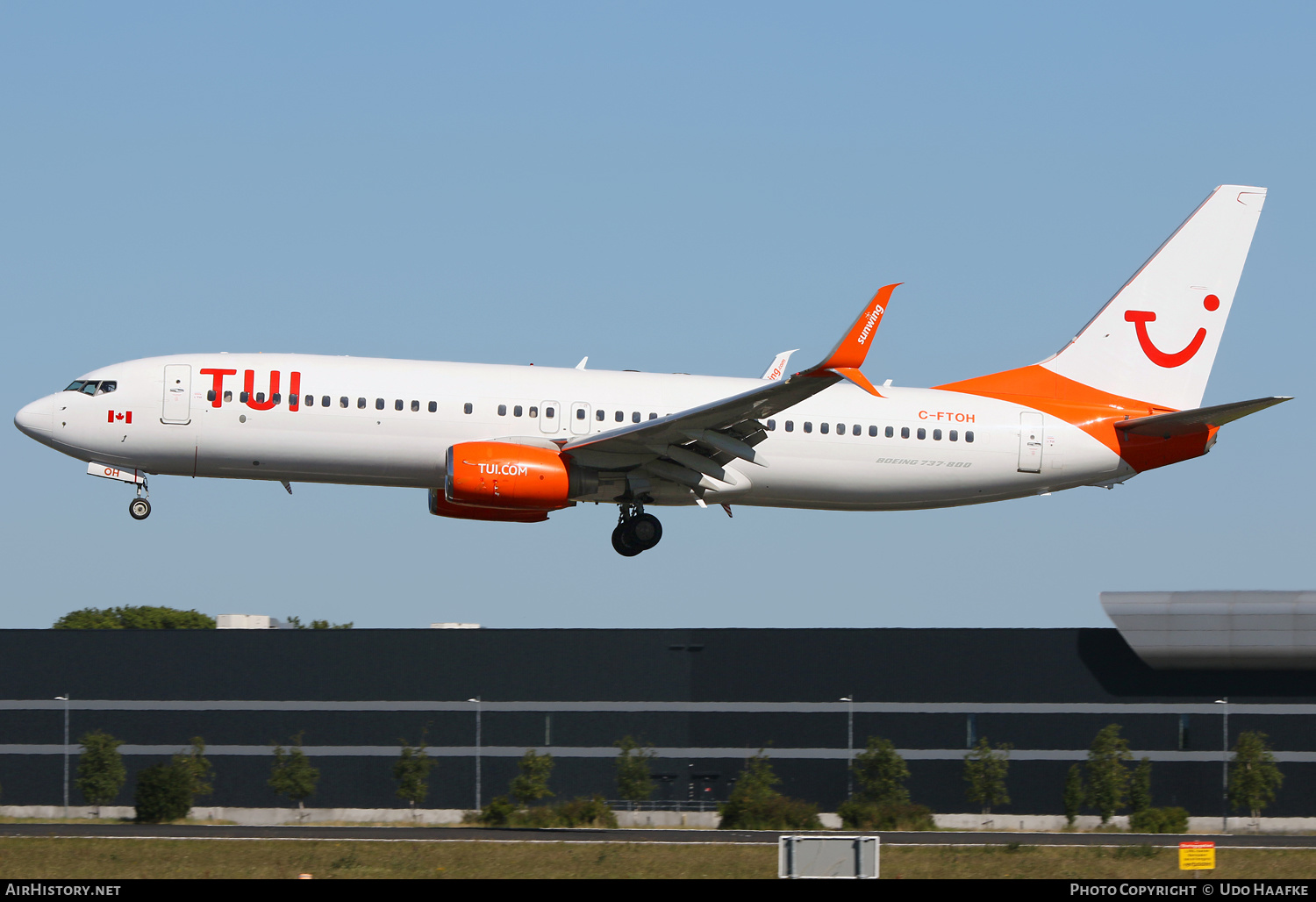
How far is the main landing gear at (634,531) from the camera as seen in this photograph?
132ft

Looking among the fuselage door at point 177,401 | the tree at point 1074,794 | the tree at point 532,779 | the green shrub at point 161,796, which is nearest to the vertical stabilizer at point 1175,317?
the tree at point 1074,794

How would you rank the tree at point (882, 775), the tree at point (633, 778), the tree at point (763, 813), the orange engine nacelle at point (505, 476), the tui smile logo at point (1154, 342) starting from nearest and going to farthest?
1. the orange engine nacelle at point (505, 476)
2. the tui smile logo at point (1154, 342)
3. the tree at point (763, 813)
4. the tree at point (882, 775)
5. the tree at point (633, 778)

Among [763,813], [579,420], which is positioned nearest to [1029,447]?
[579,420]

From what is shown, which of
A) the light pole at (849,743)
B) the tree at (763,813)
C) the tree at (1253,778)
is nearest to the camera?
the tree at (763,813)

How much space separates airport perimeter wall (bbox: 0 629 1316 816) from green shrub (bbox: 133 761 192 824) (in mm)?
9852

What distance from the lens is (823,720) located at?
63.4 m

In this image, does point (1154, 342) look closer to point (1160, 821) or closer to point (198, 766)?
point (1160, 821)

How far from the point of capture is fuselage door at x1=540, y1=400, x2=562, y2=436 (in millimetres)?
38562

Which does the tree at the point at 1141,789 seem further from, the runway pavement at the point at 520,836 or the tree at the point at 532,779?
the tree at the point at 532,779

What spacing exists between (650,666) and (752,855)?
101ft

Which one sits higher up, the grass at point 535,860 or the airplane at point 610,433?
the airplane at point 610,433

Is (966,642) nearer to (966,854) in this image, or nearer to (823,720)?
(823,720)

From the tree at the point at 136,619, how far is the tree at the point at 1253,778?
87495mm

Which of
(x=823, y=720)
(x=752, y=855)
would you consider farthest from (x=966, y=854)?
(x=823, y=720)
